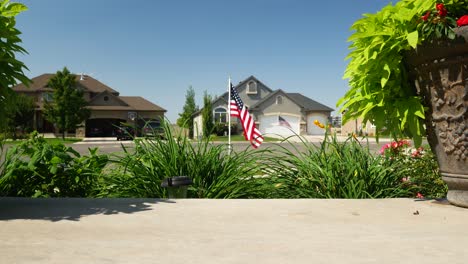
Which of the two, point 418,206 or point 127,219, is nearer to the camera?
point 127,219

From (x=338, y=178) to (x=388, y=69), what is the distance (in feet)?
4.63

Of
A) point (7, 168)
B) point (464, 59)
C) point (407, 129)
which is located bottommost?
point (7, 168)

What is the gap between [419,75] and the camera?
321 centimetres

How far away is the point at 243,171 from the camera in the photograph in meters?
4.31

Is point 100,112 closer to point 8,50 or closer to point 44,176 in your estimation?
point 44,176

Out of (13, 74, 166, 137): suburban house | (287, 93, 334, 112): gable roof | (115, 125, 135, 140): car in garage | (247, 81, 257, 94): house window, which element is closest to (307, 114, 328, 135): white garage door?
(287, 93, 334, 112): gable roof

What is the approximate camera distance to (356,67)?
3.24 m

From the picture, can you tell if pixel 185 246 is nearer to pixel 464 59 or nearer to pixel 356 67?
pixel 356 67

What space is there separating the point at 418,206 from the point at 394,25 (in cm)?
144

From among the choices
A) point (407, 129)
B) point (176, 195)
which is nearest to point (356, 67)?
point (407, 129)

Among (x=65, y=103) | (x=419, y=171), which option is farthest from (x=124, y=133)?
(x=65, y=103)

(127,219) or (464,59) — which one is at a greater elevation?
(464,59)

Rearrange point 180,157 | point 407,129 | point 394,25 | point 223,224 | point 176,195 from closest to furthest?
point 223,224 < point 394,25 < point 407,129 < point 176,195 < point 180,157

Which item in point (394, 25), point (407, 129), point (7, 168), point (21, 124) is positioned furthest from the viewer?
point (21, 124)
